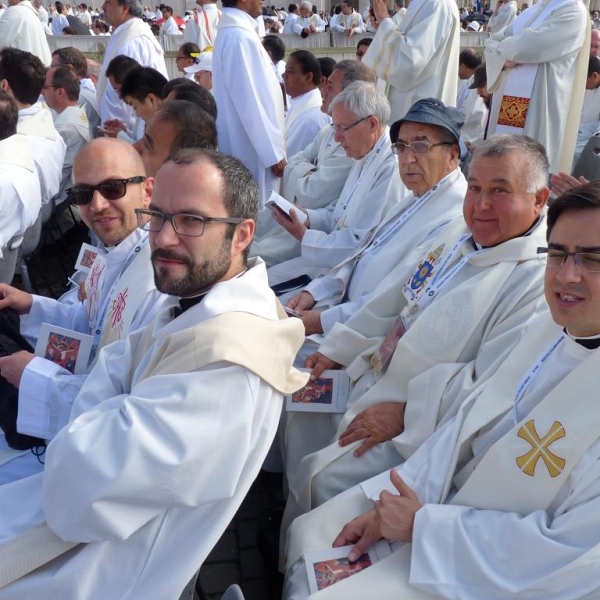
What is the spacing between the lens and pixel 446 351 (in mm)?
2578

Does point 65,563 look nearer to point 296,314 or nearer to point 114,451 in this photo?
point 114,451

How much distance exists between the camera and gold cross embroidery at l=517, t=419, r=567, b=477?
5.97 ft

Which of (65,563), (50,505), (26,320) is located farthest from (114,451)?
(26,320)

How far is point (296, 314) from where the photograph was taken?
138 inches

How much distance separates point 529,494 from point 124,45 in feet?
20.2

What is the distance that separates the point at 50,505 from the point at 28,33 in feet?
25.1

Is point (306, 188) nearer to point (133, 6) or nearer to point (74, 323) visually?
point (74, 323)

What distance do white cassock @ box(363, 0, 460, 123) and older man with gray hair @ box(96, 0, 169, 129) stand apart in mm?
2069

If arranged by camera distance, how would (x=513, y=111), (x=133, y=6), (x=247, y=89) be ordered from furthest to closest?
(x=133, y=6) → (x=513, y=111) → (x=247, y=89)

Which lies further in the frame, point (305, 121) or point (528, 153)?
point (305, 121)

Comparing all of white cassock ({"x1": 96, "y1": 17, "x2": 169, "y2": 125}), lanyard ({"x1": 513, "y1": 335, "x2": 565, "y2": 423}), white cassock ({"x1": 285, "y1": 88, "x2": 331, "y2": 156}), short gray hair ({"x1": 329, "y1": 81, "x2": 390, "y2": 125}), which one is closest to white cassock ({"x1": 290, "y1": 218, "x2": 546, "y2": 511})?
lanyard ({"x1": 513, "y1": 335, "x2": 565, "y2": 423})

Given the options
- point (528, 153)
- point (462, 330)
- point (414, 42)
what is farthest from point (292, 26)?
point (462, 330)

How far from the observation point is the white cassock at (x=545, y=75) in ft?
18.1

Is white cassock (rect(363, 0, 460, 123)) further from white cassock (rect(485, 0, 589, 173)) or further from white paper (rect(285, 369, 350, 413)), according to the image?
white paper (rect(285, 369, 350, 413))
